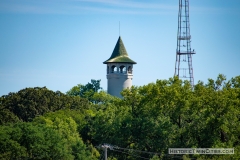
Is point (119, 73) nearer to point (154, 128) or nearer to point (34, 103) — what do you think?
point (34, 103)

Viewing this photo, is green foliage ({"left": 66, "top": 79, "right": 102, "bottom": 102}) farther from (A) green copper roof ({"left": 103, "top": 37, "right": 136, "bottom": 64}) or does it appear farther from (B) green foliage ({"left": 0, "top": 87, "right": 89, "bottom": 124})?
(B) green foliage ({"left": 0, "top": 87, "right": 89, "bottom": 124})

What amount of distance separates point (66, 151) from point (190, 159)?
10103 millimetres

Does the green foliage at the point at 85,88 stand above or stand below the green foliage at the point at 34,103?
above

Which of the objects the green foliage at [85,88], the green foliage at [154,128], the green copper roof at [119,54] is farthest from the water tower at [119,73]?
the green foliage at [154,128]

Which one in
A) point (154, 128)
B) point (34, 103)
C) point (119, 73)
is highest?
point (119, 73)

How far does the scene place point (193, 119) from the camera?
7094cm

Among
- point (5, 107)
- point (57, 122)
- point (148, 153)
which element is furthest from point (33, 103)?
point (148, 153)

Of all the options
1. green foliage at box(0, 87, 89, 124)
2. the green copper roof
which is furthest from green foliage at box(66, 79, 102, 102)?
green foliage at box(0, 87, 89, 124)

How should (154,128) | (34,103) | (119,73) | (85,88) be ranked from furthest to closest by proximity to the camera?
1. (85,88)
2. (119,73)
3. (34,103)
4. (154,128)

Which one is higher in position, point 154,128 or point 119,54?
point 119,54

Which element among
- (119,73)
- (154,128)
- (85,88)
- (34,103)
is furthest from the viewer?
(85,88)

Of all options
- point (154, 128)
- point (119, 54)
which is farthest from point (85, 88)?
point (154, 128)

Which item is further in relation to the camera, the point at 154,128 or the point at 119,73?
the point at 119,73

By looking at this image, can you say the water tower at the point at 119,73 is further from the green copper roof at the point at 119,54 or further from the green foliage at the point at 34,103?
the green foliage at the point at 34,103
